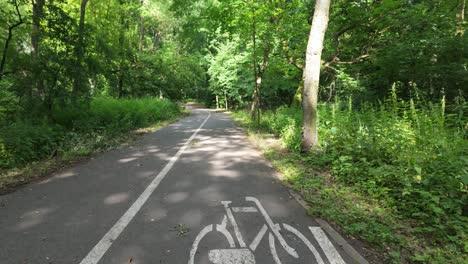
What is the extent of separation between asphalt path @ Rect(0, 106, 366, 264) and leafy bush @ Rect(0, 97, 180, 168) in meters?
1.70

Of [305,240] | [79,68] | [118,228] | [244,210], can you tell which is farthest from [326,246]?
[79,68]

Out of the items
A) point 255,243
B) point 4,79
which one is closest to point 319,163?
point 255,243

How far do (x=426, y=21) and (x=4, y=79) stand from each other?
54.2 ft

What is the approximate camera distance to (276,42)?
1517cm

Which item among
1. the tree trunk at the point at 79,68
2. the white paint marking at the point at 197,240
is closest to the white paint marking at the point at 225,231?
the white paint marking at the point at 197,240

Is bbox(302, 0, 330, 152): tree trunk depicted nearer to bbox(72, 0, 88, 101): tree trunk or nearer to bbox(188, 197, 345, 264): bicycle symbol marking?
bbox(188, 197, 345, 264): bicycle symbol marking

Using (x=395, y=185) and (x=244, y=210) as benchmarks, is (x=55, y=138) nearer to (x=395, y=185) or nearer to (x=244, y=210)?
(x=244, y=210)

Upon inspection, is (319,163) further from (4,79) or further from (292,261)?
(4,79)

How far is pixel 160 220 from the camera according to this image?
4.21 meters

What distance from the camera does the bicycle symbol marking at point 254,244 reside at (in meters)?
3.27

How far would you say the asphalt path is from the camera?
3.31m

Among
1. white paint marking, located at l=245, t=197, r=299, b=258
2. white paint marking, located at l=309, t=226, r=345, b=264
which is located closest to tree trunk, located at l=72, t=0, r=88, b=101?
white paint marking, located at l=245, t=197, r=299, b=258

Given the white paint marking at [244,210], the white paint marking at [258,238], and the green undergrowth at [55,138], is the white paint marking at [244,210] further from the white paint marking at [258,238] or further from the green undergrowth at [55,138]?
the green undergrowth at [55,138]

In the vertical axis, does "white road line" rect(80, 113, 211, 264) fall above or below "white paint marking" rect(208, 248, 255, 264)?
above
